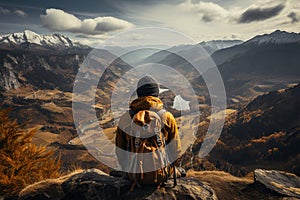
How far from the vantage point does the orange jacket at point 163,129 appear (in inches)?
288

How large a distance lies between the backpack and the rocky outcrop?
0.92 m

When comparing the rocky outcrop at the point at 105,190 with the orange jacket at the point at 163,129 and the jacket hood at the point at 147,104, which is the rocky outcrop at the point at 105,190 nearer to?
the orange jacket at the point at 163,129

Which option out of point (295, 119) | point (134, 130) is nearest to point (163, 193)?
point (134, 130)

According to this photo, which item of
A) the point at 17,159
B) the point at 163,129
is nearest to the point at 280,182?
the point at 163,129

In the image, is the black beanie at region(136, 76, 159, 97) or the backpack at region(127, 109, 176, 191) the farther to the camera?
the black beanie at region(136, 76, 159, 97)

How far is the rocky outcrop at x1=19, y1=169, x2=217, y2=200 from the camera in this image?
26.7ft

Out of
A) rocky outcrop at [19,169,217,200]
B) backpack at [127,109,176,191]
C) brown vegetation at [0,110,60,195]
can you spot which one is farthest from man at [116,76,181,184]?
brown vegetation at [0,110,60,195]

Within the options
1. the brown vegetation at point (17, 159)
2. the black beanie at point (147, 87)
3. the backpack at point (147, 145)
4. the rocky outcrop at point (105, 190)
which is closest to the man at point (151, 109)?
the black beanie at point (147, 87)

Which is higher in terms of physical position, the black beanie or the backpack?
the black beanie

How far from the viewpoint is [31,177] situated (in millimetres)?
19812

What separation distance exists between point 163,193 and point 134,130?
103 inches

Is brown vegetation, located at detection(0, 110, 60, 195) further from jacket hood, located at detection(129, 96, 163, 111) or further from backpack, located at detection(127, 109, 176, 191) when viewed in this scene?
jacket hood, located at detection(129, 96, 163, 111)

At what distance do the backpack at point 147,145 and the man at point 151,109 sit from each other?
0.14m

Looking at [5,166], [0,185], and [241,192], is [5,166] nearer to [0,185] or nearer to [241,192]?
[0,185]
